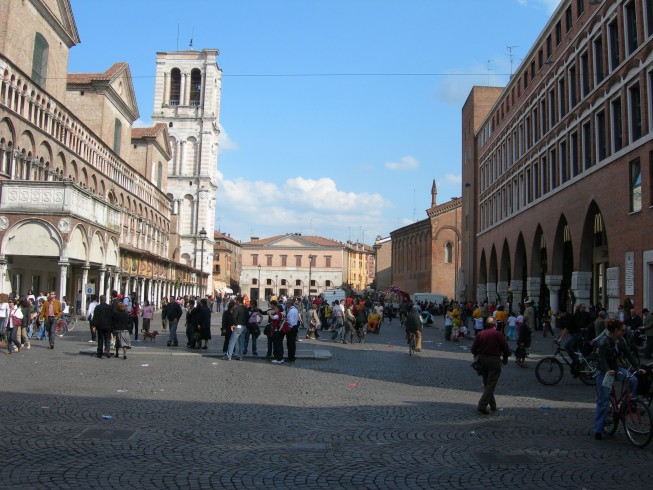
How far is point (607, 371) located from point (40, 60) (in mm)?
40050

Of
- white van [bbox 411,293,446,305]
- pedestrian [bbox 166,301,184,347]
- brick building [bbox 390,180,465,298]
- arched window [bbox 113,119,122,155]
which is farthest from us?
brick building [bbox 390,180,465,298]

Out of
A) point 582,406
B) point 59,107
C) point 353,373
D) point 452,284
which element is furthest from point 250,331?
point 452,284

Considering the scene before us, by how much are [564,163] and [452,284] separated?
50876mm

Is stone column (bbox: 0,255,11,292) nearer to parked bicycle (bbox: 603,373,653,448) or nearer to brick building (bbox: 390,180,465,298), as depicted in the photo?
parked bicycle (bbox: 603,373,653,448)

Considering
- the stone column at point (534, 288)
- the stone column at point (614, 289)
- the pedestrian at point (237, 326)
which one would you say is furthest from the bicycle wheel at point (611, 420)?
the stone column at point (534, 288)

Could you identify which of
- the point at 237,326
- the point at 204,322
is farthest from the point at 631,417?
the point at 204,322

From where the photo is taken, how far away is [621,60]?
24.8m

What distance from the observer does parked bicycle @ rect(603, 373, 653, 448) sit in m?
7.84

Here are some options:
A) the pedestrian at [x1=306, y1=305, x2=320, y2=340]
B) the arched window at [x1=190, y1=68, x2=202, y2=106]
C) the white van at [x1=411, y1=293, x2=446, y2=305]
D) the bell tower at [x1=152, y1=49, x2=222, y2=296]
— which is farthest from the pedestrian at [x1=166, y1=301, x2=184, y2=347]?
the arched window at [x1=190, y1=68, x2=202, y2=106]

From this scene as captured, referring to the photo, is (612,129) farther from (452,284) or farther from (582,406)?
(452,284)

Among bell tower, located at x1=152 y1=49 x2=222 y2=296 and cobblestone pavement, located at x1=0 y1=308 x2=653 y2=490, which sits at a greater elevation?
bell tower, located at x1=152 y1=49 x2=222 y2=296

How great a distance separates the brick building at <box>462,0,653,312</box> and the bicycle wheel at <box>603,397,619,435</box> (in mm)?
15326

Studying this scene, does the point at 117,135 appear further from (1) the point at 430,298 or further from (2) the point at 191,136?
(1) the point at 430,298

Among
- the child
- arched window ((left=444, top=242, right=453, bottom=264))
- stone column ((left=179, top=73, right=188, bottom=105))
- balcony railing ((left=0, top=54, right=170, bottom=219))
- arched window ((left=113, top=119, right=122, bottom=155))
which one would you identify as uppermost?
stone column ((left=179, top=73, right=188, bottom=105))
